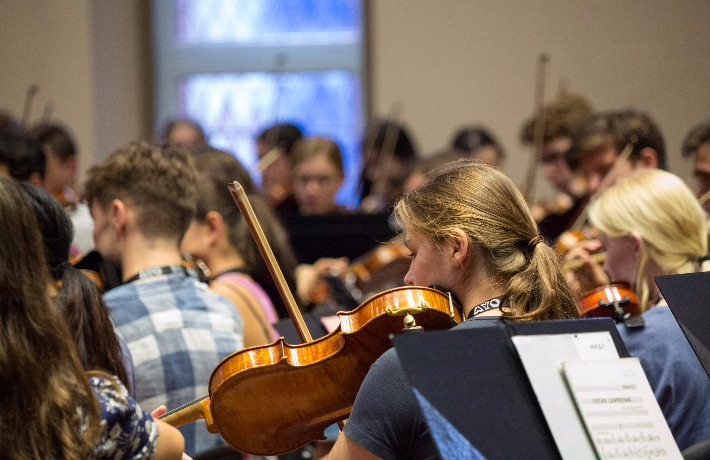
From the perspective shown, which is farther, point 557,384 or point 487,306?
point 487,306

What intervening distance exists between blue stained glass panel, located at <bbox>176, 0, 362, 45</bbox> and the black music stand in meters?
6.58

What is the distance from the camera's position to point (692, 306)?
2068mm

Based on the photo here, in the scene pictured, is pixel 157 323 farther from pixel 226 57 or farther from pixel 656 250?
pixel 226 57

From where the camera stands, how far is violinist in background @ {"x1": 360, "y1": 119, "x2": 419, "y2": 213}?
6938mm

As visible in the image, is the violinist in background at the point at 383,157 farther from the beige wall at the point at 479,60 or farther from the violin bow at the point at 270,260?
the violin bow at the point at 270,260

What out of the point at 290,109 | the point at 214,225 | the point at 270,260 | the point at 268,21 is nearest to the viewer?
the point at 270,260

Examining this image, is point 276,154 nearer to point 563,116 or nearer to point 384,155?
point 384,155

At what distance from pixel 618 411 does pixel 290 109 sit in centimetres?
658

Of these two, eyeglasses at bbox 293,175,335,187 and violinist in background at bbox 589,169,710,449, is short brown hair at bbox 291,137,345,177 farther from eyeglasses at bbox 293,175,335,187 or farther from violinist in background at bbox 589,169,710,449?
violinist in background at bbox 589,169,710,449

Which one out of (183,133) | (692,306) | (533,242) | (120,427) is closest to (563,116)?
(183,133)

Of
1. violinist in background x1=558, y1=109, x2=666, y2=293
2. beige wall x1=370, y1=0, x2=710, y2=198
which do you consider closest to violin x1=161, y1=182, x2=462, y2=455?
violinist in background x1=558, y1=109, x2=666, y2=293

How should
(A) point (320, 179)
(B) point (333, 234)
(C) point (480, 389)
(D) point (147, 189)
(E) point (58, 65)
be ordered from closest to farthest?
(C) point (480, 389) → (D) point (147, 189) → (B) point (333, 234) → (A) point (320, 179) → (E) point (58, 65)

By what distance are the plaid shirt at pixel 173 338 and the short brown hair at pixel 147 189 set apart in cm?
17

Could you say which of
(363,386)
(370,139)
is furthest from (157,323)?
(370,139)
